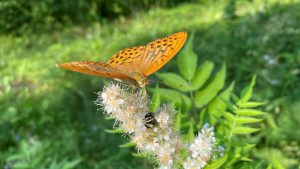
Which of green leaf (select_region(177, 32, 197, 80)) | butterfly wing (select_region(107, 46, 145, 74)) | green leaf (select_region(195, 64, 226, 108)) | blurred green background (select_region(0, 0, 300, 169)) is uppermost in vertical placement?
butterfly wing (select_region(107, 46, 145, 74))

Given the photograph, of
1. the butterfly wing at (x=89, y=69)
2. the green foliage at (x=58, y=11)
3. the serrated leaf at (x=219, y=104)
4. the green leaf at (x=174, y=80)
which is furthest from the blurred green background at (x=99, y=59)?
the butterfly wing at (x=89, y=69)

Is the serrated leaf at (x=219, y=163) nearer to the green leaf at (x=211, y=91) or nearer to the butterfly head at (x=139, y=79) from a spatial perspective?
the butterfly head at (x=139, y=79)

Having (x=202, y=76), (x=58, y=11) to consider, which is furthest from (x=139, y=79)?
(x=58, y=11)

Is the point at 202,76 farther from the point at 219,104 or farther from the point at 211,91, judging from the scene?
the point at 219,104

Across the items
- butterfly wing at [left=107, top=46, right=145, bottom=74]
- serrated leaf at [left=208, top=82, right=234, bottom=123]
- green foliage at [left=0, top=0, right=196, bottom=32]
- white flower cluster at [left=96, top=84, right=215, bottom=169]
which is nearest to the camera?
white flower cluster at [left=96, top=84, right=215, bottom=169]

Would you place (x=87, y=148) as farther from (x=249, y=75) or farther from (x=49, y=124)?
(x=249, y=75)

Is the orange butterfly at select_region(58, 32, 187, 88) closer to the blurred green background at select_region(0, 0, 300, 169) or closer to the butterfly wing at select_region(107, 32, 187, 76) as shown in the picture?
the butterfly wing at select_region(107, 32, 187, 76)

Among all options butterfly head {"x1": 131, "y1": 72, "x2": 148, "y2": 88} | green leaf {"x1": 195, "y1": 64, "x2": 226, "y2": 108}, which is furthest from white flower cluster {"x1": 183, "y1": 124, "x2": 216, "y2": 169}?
green leaf {"x1": 195, "y1": 64, "x2": 226, "y2": 108}
